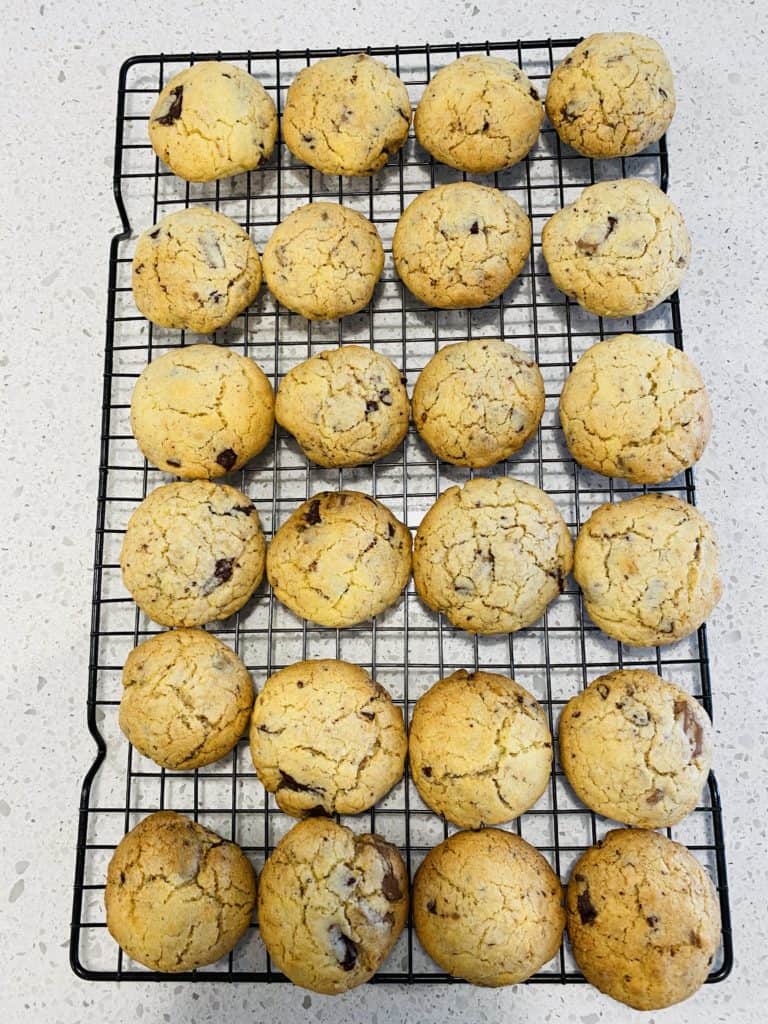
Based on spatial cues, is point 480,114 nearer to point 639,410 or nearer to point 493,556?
point 639,410

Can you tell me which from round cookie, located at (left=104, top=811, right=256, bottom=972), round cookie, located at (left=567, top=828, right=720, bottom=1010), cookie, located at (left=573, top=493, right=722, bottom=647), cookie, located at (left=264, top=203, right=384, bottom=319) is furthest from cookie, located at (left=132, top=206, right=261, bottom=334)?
round cookie, located at (left=567, top=828, right=720, bottom=1010)

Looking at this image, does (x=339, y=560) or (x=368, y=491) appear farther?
(x=368, y=491)

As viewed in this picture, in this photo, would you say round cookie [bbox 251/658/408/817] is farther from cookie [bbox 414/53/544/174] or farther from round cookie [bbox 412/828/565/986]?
cookie [bbox 414/53/544/174]

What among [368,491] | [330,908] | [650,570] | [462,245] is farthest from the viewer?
[368,491]

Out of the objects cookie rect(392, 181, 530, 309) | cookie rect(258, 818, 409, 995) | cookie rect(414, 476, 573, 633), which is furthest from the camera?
cookie rect(392, 181, 530, 309)

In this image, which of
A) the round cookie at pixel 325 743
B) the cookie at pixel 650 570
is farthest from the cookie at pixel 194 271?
the cookie at pixel 650 570

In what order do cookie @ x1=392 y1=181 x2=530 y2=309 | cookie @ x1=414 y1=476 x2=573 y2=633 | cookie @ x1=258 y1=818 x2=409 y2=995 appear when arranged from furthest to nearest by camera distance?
cookie @ x1=392 y1=181 x2=530 y2=309 → cookie @ x1=414 y1=476 x2=573 y2=633 → cookie @ x1=258 y1=818 x2=409 y2=995

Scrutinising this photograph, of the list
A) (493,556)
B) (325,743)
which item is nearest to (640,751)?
(493,556)
